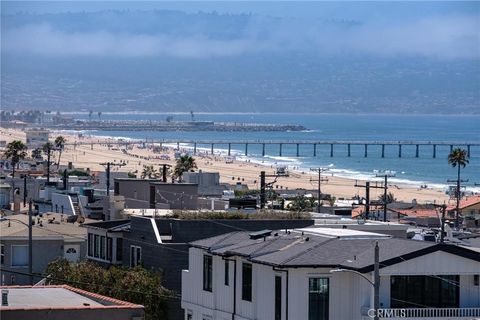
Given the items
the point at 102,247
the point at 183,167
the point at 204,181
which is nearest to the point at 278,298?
the point at 102,247

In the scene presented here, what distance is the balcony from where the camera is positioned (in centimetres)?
2492

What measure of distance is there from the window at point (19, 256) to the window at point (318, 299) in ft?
62.4

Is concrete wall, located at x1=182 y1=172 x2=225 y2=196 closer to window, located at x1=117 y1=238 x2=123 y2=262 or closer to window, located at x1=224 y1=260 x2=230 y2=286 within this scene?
window, located at x1=117 y1=238 x2=123 y2=262

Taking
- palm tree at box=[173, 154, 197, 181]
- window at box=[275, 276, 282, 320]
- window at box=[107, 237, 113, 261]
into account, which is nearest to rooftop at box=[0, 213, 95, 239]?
window at box=[107, 237, 113, 261]

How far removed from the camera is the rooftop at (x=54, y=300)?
2172cm

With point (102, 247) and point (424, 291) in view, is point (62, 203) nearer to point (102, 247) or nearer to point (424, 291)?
point (102, 247)

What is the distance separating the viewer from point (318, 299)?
83.5 ft

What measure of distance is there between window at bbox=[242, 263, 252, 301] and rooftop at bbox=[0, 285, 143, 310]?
12.0 ft

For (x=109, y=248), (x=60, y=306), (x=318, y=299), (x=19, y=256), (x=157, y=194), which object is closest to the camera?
(x=60, y=306)

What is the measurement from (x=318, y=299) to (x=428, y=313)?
173 centimetres

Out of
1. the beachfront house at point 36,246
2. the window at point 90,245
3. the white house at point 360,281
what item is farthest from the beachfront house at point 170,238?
the white house at point 360,281

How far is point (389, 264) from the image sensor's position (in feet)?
82.4

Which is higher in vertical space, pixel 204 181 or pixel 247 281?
pixel 204 181

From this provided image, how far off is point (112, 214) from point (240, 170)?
14308cm
